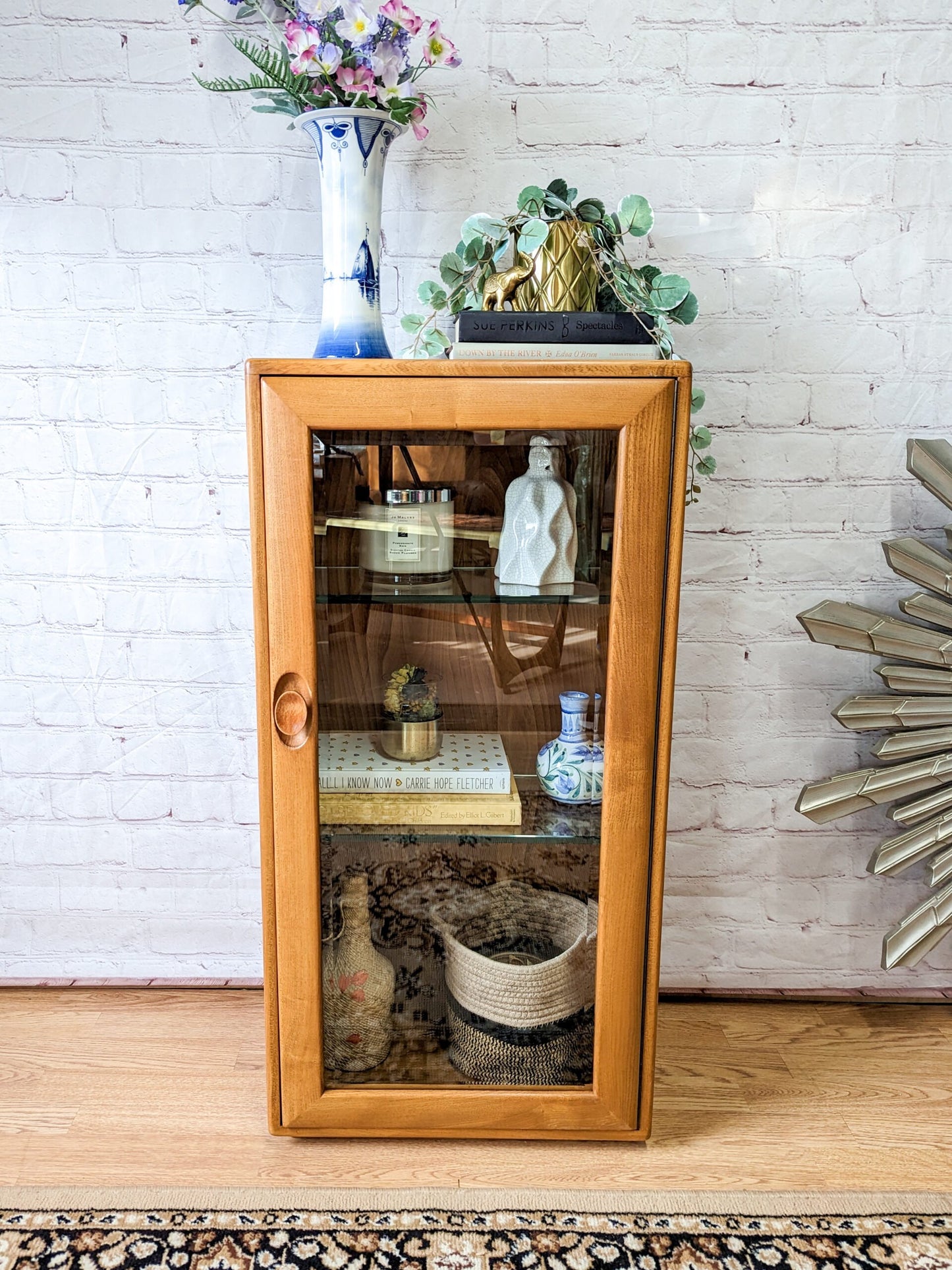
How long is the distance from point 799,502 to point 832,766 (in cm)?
46

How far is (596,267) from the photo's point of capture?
1.31m

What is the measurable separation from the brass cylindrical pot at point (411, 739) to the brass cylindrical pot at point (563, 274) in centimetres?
58

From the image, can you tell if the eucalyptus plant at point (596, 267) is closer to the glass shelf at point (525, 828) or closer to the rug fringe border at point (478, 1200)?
the glass shelf at point (525, 828)

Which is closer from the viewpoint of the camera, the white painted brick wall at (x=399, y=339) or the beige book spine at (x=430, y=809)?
the beige book spine at (x=430, y=809)

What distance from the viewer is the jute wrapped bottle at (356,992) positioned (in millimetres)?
1329

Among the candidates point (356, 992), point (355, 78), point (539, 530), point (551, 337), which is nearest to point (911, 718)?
point (539, 530)

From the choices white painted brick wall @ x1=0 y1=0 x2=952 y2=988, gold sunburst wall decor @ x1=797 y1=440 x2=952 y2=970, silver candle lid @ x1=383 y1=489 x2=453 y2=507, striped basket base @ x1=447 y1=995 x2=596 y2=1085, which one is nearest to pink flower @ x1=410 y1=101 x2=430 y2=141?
white painted brick wall @ x1=0 y1=0 x2=952 y2=988

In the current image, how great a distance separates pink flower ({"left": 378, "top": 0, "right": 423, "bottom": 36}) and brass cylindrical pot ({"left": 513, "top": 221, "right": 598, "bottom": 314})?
0.30 meters

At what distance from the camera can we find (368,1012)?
1368mm

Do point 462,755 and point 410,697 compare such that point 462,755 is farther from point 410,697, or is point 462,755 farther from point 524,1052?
point 524,1052

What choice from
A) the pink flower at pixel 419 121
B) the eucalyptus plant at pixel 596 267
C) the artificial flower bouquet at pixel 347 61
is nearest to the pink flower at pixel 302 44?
the artificial flower bouquet at pixel 347 61

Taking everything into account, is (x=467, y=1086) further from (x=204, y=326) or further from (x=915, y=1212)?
(x=204, y=326)

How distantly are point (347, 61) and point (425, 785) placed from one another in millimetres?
947

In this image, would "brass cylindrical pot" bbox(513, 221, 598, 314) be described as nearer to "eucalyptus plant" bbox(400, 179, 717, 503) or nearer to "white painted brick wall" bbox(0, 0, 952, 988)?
"eucalyptus plant" bbox(400, 179, 717, 503)
